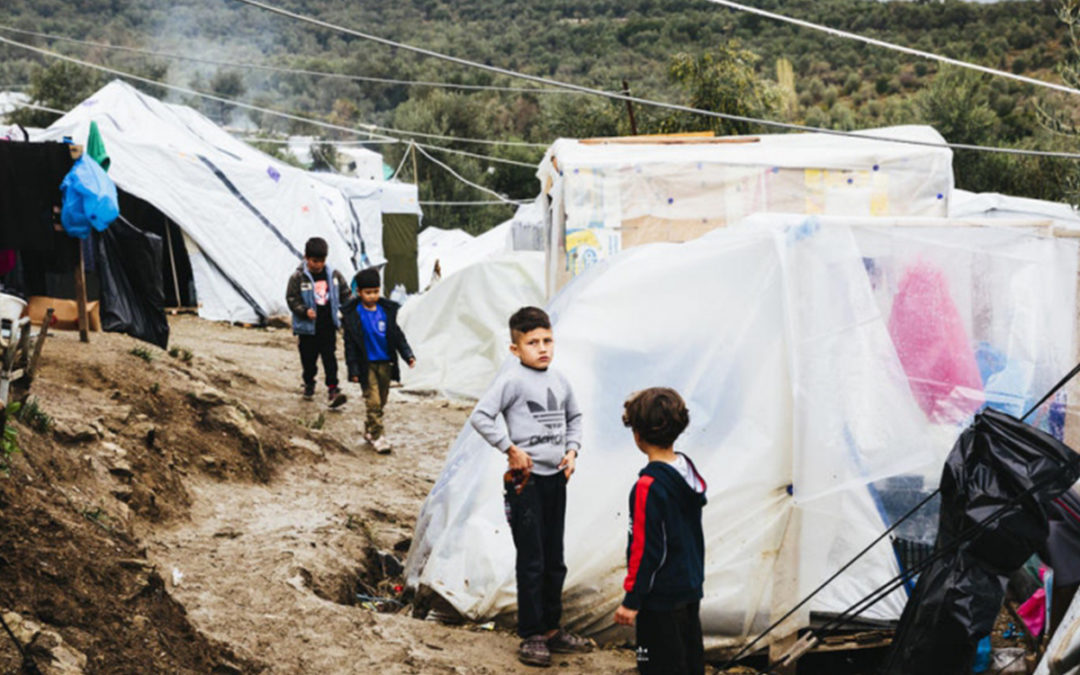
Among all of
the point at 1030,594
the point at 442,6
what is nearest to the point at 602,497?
A: the point at 1030,594

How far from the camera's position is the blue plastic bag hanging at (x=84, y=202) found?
7863 mm

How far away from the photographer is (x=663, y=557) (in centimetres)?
361

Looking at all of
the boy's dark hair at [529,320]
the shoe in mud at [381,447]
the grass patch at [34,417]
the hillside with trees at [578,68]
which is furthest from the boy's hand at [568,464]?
the hillside with trees at [578,68]

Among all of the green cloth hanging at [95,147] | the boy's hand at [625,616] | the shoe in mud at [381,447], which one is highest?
the green cloth hanging at [95,147]

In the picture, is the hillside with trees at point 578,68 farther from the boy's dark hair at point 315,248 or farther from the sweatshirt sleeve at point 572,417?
the sweatshirt sleeve at point 572,417

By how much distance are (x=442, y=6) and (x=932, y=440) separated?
5996 cm

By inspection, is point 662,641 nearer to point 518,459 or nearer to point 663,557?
point 663,557

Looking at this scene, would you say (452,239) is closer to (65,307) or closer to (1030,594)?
(65,307)

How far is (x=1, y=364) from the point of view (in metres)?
5.53

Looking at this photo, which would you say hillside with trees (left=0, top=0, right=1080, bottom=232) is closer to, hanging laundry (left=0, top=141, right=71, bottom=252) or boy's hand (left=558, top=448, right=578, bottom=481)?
hanging laundry (left=0, top=141, right=71, bottom=252)

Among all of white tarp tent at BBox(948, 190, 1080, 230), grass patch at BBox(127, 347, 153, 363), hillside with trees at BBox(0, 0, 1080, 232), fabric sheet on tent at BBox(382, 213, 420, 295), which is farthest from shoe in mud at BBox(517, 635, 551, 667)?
fabric sheet on tent at BBox(382, 213, 420, 295)

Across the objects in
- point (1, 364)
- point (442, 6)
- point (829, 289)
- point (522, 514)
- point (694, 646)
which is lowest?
point (694, 646)

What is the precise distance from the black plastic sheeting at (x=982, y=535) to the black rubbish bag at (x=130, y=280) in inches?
280

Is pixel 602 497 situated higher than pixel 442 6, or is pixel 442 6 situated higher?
pixel 442 6
